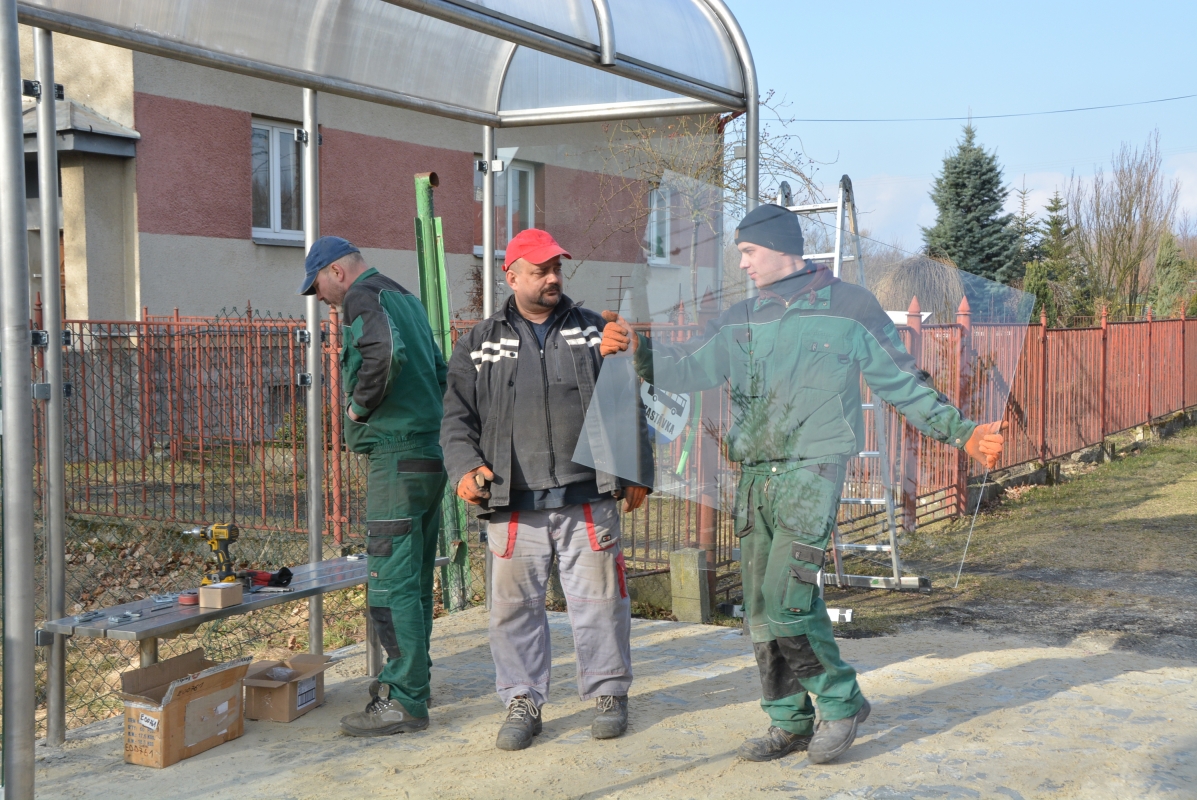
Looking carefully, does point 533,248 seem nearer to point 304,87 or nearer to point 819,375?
point 819,375

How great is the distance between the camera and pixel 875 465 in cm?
516

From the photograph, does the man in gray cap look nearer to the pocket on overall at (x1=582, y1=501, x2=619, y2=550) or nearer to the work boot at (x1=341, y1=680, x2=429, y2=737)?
the work boot at (x1=341, y1=680, x2=429, y2=737)

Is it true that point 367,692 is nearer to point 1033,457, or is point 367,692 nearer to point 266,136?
point 1033,457

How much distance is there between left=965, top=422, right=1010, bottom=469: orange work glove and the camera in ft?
11.6

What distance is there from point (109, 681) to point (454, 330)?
10.3ft

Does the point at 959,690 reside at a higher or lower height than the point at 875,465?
lower

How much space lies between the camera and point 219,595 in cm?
417

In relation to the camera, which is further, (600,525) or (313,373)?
(313,373)

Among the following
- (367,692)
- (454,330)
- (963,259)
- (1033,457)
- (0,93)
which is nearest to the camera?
(0,93)

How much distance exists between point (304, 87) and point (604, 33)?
4.95 feet

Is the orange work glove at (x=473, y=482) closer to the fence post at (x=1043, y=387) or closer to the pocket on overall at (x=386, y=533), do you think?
the pocket on overall at (x=386, y=533)

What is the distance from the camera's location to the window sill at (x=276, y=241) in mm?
13125

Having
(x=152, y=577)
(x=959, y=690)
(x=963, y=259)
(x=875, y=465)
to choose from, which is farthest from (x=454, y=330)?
(x=963, y=259)

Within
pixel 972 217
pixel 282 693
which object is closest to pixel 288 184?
pixel 282 693
